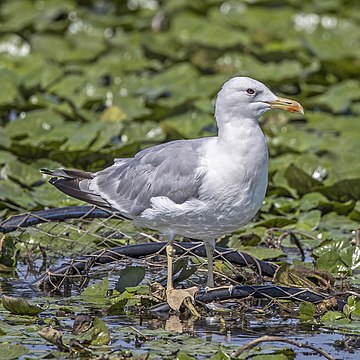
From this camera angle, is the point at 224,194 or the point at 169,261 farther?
the point at 169,261

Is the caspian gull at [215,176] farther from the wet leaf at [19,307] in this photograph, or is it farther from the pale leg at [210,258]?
the wet leaf at [19,307]

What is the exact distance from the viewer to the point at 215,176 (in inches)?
205

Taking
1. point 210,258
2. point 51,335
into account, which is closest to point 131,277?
point 210,258

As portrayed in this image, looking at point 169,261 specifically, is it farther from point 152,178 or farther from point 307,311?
point 307,311

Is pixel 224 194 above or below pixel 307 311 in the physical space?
above

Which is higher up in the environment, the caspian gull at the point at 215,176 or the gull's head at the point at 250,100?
the gull's head at the point at 250,100

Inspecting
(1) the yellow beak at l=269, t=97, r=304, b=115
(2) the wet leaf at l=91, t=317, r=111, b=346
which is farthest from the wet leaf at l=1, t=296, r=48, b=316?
(1) the yellow beak at l=269, t=97, r=304, b=115

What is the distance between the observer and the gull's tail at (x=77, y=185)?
5902 mm

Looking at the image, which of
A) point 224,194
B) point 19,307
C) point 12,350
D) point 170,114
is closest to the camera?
point 12,350

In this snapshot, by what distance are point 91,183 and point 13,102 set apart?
325 cm

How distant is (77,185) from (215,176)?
1.09m

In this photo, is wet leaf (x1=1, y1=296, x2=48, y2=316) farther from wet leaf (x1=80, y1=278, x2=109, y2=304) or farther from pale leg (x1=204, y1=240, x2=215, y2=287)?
pale leg (x1=204, y1=240, x2=215, y2=287)

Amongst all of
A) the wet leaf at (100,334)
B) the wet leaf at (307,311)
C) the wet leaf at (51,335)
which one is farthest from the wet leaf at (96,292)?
the wet leaf at (307,311)

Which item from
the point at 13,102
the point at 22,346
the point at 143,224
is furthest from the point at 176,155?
the point at 13,102
